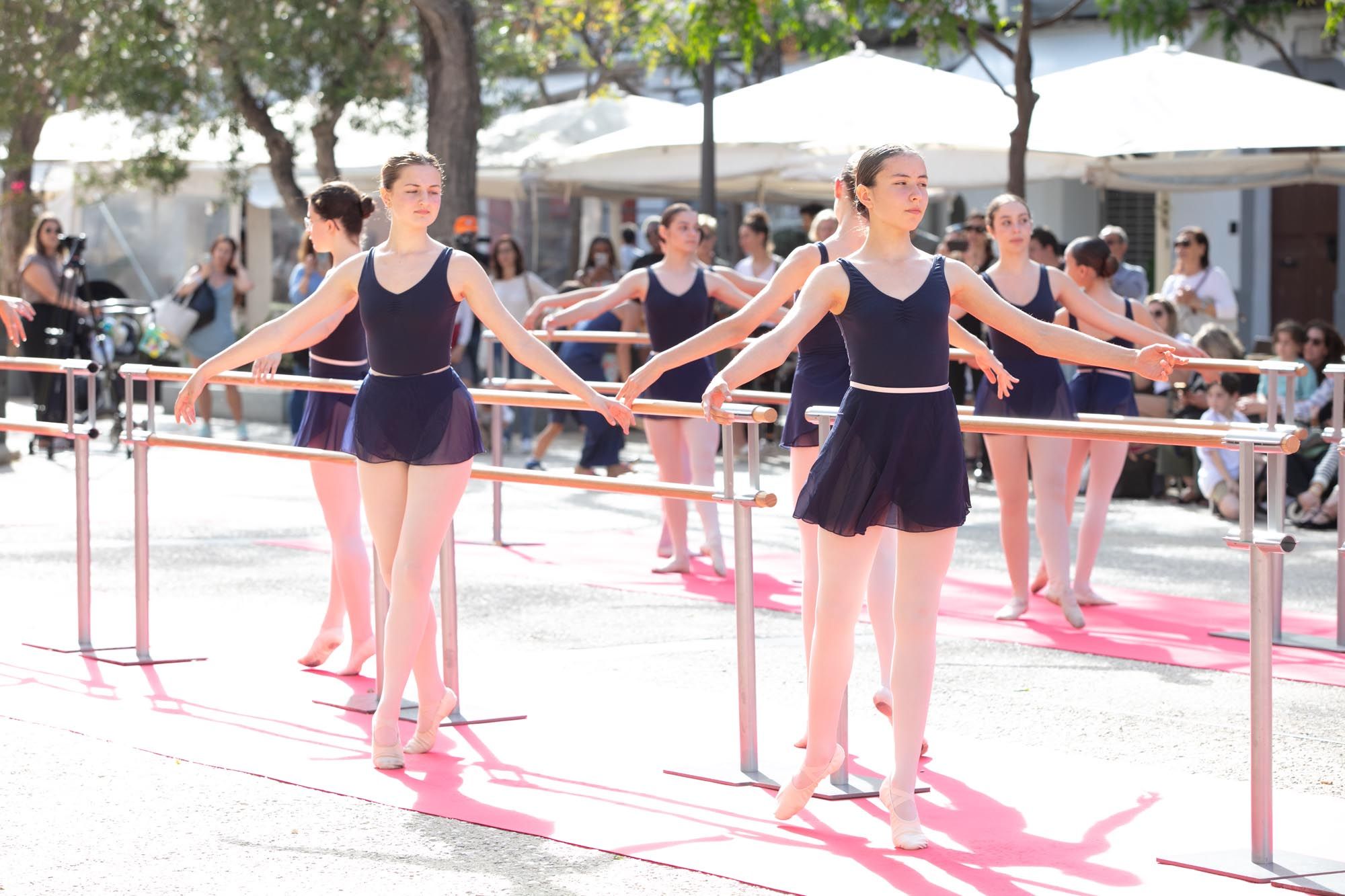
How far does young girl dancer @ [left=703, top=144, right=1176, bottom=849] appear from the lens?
5.26 metres

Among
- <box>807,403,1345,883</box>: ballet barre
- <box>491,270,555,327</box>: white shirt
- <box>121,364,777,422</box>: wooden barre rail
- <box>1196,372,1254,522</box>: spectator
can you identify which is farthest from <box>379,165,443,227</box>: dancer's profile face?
<box>491,270,555,327</box>: white shirt

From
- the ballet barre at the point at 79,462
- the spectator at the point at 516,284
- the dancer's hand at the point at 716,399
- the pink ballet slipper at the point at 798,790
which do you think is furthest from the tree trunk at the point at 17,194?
the pink ballet slipper at the point at 798,790

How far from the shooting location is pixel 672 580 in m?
10.3

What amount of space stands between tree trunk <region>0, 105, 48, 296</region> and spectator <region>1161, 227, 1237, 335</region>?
39.6 ft

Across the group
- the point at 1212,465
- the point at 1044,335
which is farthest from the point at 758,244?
the point at 1044,335

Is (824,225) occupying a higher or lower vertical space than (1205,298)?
higher

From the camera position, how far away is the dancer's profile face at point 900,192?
5.29m

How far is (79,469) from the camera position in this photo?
7.79 meters

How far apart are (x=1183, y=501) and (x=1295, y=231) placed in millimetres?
13243

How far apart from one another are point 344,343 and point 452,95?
10.2m

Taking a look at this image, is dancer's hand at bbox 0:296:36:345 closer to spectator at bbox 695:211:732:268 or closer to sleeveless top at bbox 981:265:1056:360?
spectator at bbox 695:211:732:268

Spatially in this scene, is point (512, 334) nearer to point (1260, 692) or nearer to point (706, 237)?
point (1260, 692)

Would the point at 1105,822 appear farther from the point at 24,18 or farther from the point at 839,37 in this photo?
the point at 839,37

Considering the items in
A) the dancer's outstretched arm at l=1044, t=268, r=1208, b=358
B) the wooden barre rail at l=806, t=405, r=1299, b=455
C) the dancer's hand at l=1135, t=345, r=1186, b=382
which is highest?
the dancer's outstretched arm at l=1044, t=268, r=1208, b=358
